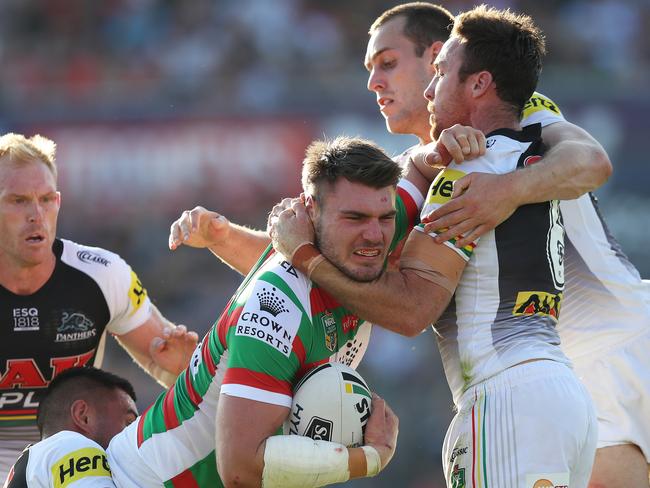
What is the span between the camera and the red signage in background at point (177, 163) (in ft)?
51.5

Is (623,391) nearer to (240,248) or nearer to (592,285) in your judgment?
(592,285)

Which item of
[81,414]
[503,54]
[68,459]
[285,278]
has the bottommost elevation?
[68,459]

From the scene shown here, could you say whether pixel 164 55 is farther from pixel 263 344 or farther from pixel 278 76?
pixel 263 344

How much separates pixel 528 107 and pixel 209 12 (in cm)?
1339

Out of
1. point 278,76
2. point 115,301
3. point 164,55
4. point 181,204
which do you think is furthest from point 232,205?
point 115,301

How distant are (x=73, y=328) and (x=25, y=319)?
1.01 ft

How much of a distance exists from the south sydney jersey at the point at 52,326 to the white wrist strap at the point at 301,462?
8.33 feet

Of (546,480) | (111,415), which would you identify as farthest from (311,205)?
(111,415)

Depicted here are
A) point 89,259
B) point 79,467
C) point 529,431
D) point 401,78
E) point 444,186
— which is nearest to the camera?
point 529,431

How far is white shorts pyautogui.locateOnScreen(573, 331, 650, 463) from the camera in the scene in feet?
19.5

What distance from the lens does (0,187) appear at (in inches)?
263

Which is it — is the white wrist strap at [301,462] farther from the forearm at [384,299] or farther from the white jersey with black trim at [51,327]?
the white jersey with black trim at [51,327]

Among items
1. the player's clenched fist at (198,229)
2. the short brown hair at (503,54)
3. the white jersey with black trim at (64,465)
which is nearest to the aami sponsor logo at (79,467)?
the white jersey with black trim at (64,465)

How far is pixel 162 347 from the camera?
6.95 m
